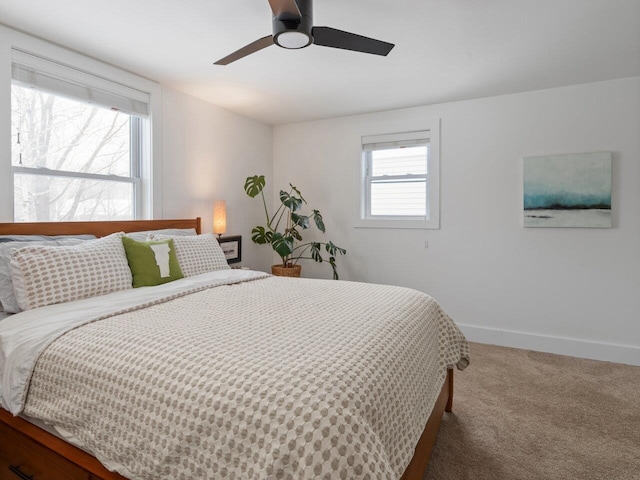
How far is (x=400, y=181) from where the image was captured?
157 inches

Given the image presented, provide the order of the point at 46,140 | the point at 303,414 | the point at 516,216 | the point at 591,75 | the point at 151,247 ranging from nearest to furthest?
the point at 303,414
the point at 151,247
the point at 46,140
the point at 591,75
the point at 516,216

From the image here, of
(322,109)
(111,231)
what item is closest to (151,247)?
(111,231)

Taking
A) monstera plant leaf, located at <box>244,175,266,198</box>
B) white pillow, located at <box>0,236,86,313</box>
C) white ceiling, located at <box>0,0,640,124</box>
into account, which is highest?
white ceiling, located at <box>0,0,640,124</box>

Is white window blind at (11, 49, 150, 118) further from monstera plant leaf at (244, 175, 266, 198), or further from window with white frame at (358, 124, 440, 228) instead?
window with white frame at (358, 124, 440, 228)

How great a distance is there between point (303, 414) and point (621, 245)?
3379 millimetres

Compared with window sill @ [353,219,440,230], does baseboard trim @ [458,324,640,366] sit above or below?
below

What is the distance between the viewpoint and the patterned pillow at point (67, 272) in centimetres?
170

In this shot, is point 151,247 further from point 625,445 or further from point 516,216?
point 516,216

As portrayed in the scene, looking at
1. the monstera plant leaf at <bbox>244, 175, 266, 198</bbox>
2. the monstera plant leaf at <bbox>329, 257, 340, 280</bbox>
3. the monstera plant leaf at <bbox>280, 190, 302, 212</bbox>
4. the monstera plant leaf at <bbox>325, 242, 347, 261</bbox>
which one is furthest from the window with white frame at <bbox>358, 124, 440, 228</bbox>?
the monstera plant leaf at <bbox>244, 175, 266, 198</bbox>

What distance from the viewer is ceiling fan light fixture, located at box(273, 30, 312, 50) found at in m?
1.73

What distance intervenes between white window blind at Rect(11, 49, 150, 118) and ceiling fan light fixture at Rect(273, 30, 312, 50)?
1639mm

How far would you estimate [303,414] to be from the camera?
0.88m

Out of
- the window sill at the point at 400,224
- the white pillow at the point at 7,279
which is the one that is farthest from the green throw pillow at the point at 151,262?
the window sill at the point at 400,224

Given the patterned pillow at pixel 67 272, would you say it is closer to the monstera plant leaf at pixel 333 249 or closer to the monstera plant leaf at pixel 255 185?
the monstera plant leaf at pixel 255 185
